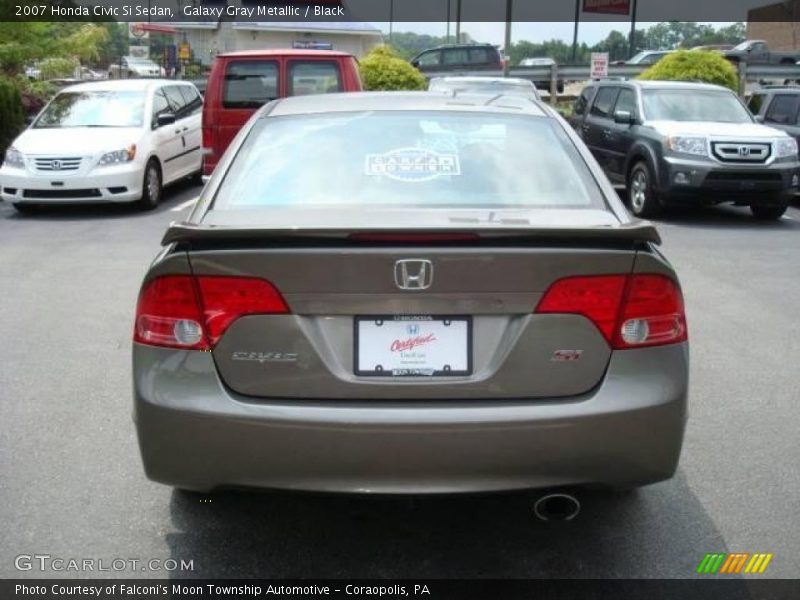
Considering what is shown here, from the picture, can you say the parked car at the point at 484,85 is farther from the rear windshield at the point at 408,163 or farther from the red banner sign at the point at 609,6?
the red banner sign at the point at 609,6

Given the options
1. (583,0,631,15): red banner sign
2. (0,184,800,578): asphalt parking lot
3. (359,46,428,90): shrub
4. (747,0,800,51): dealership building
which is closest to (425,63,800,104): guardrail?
(583,0,631,15): red banner sign

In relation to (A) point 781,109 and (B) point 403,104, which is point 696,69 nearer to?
(A) point 781,109

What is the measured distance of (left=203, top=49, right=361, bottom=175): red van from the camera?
12.6 meters

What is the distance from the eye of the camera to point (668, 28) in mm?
65562

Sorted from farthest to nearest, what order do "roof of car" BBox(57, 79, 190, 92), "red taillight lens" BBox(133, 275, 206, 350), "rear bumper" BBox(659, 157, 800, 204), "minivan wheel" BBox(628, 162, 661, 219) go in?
"roof of car" BBox(57, 79, 190, 92) → "minivan wheel" BBox(628, 162, 661, 219) → "rear bumper" BBox(659, 157, 800, 204) → "red taillight lens" BBox(133, 275, 206, 350)

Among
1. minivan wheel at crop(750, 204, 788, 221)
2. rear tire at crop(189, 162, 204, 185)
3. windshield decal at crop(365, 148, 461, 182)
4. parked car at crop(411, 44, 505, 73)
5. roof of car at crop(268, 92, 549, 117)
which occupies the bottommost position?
rear tire at crop(189, 162, 204, 185)

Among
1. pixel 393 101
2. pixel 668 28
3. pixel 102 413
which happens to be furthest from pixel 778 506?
pixel 668 28

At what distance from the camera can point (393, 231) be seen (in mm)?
2879

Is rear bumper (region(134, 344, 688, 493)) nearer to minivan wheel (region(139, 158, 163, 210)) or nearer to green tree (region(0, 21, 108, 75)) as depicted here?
minivan wheel (region(139, 158, 163, 210))

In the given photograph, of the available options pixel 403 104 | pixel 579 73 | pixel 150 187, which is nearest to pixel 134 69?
pixel 579 73

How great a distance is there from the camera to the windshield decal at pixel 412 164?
3.61m

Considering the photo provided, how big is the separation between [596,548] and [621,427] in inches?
30.5

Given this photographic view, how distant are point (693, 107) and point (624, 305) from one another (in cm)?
1049

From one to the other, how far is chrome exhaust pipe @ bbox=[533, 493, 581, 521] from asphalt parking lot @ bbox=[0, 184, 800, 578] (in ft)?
0.33
